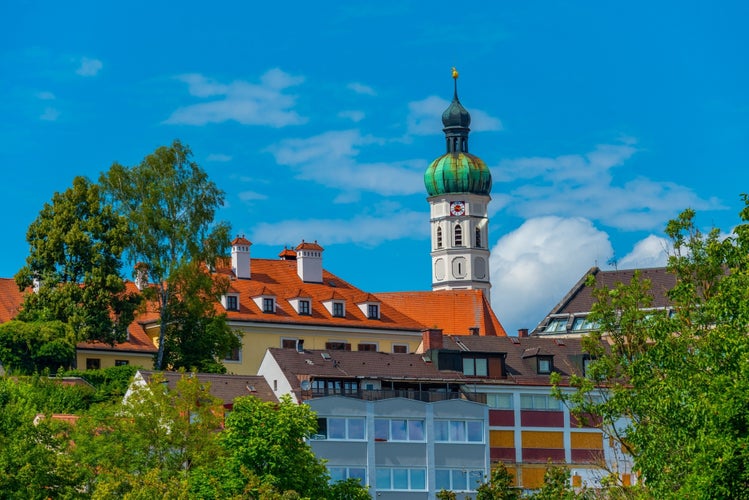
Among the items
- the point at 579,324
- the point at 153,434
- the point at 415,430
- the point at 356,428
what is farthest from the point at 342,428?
the point at 579,324

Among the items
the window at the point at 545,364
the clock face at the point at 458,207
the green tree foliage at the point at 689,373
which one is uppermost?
the clock face at the point at 458,207

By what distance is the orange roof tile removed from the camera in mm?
125562

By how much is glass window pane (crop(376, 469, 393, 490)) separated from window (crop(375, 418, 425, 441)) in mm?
1636

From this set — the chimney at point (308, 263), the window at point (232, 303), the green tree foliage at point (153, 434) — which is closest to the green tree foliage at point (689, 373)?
the green tree foliage at point (153, 434)

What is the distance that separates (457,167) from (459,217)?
493 cm

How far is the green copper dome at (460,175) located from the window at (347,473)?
9278 cm

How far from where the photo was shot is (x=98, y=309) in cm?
9331

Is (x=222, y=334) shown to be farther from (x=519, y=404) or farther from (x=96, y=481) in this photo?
(x=96, y=481)

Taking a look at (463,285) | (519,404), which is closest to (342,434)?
(519,404)

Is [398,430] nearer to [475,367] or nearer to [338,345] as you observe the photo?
[475,367]

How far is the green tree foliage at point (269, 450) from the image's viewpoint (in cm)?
6888

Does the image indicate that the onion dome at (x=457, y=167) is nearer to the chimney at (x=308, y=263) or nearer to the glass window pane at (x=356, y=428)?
the chimney at (x=308, y=263)

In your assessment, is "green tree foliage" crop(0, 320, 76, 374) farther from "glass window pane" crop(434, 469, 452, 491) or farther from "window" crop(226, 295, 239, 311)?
"glass window pane" crop(434, 469, 452, 491)

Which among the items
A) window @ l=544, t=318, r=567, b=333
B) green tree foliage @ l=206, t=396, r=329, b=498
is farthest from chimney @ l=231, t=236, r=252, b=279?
green tree foliage @ l=206, t=396, r=329, b=498
